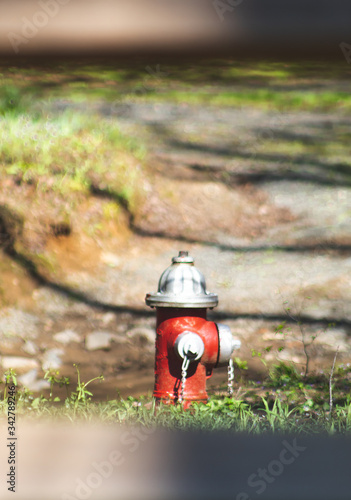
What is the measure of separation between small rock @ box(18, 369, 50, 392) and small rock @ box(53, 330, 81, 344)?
59cm

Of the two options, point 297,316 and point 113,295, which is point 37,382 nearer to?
point 113,295

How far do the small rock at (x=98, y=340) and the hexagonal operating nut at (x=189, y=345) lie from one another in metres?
1.82

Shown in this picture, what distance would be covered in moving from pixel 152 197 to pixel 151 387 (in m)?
2.81

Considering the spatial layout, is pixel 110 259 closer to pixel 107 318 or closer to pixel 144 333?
pixel 107 318

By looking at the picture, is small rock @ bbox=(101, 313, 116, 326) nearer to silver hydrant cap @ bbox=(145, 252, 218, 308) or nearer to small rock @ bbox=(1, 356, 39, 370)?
small rock @ bbox=(1, 356, 39, 370)

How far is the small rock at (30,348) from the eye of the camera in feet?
12.4

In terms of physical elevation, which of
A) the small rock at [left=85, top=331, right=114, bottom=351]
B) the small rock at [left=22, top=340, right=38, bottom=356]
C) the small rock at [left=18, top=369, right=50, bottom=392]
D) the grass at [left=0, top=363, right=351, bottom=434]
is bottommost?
the grass at [left=0, top=363, right=351, bottom=434]

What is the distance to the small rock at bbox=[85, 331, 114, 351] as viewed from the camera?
152 inches

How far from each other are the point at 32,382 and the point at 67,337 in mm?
767

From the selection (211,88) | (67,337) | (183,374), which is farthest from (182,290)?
(211,88)

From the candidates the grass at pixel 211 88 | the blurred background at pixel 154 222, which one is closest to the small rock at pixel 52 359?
the blurred background at pixel 154 222

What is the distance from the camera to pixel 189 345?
210 cm

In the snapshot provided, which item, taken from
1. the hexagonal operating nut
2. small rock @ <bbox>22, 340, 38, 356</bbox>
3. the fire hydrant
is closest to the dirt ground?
small rock @ <bbox>22, 340, 38, 356</bbox>

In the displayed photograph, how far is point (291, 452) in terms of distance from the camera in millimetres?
629
